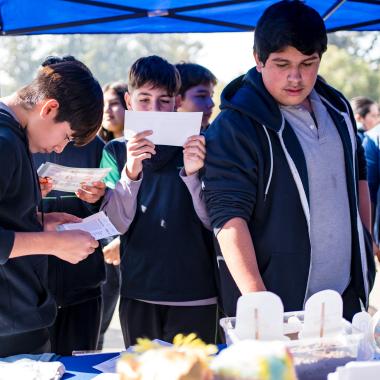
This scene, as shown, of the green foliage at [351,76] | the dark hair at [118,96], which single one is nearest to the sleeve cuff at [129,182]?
the dark hair at [118,96]

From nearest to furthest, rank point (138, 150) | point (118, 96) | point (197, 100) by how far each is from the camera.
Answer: point (138, 150), point (197, 100), point (118, 96)

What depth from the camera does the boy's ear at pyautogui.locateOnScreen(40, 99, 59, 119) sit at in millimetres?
1717

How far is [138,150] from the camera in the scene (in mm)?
2188

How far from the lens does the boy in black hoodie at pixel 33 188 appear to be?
168 centimetres

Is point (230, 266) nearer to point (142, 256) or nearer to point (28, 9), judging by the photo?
point (142, 256)

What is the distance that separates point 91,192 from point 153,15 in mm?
1171

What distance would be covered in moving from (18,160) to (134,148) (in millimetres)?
583

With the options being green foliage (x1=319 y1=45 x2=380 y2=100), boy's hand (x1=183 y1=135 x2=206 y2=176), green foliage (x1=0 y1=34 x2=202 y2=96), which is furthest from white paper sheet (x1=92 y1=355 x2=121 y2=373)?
green foliage (x1=0 y1=34 x2=202 y2=96)

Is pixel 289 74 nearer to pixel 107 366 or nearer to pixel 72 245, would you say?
pixel 72 245

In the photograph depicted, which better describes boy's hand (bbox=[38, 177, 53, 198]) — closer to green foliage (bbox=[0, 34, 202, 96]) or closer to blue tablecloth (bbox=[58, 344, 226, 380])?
blue tablecloth (bbox=[58, 344, 226, 380])

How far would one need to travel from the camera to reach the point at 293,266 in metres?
1.86

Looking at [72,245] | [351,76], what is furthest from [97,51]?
[72,245]

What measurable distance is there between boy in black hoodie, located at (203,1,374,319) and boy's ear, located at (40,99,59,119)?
472mm

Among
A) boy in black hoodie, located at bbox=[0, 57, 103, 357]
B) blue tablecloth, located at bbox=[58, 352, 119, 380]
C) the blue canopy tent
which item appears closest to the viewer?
blue tablecloth, located at bbox=[58, 352, 119, 380]
